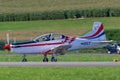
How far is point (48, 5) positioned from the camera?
105000 millimetres

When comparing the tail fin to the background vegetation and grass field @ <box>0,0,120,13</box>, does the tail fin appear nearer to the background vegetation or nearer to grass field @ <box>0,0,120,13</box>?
the background vegetation

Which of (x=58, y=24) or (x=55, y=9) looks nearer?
(x=58, y=24)

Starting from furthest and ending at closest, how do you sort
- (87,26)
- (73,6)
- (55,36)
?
(73,6)
(87,26)
(55,36)

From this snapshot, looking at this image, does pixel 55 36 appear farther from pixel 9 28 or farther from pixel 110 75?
pixel 9 28

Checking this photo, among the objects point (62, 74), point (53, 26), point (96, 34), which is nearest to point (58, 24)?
point (53, 26)

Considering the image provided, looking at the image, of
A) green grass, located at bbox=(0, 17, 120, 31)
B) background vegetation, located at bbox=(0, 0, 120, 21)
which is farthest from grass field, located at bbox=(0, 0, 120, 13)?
green grass, located at bbox=(0, 17, 120, 31)

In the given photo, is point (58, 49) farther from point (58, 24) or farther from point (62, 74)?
point (58, 24)

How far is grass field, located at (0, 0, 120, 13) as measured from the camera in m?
99.5

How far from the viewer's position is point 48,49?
3666cm

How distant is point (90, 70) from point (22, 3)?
85.7 m

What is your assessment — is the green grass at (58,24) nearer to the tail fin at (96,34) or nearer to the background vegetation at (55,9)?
the background vegetation at (55,9)

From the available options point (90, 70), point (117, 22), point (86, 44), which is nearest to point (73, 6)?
point (117, 22)

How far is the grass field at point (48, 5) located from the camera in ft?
326

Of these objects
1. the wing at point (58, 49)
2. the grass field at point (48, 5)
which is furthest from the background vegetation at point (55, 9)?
the wing at point (58, 49)
